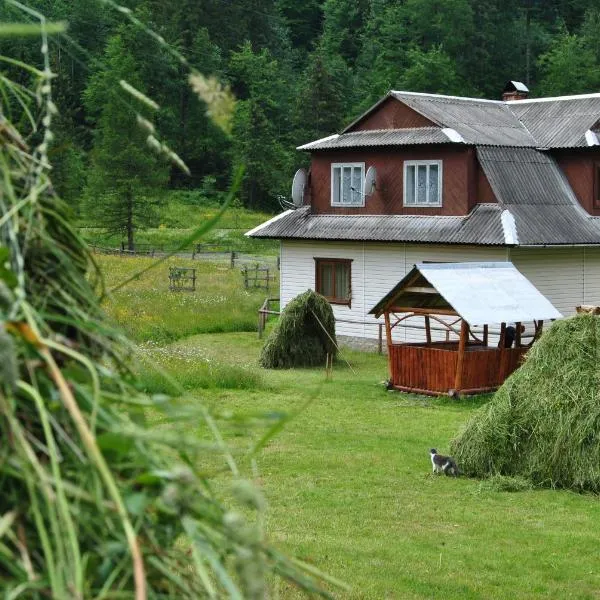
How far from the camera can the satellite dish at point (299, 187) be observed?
31469 millimetres

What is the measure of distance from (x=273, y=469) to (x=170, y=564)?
12.6 meters

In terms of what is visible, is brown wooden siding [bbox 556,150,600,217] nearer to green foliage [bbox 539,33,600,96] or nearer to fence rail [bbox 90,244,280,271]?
fence rail [bbox 90,244,280,271]

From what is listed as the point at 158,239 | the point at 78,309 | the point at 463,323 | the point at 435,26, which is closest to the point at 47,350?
the point at 78,309

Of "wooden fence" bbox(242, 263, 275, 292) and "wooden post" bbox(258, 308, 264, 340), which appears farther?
"wooden fence" bbox(242, 263, 275, 292)

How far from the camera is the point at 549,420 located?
13711mm

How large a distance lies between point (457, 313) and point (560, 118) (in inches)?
493

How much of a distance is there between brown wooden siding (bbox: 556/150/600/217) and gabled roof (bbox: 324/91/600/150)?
41cm

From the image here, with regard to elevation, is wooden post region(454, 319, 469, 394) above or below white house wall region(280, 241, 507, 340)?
below

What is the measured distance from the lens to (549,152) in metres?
29.4

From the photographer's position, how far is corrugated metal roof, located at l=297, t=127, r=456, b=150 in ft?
92.0

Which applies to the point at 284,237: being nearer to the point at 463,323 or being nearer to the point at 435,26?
the point at 463,323

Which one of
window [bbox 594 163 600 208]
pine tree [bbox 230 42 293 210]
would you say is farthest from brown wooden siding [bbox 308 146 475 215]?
pine tree [bbox 230 42 293 210]

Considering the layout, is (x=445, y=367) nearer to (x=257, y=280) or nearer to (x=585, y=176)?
(x=585, y=176)

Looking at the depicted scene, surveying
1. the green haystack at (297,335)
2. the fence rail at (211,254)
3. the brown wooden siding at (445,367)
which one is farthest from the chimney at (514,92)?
the fence rail at (211,254)
